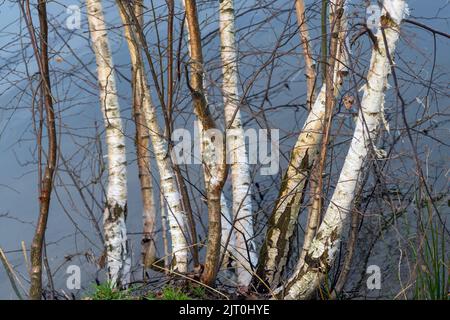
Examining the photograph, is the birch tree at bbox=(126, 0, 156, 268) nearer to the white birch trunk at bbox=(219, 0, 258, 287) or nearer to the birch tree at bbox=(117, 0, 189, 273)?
the birch tree at bbox=(117, 0, 189, 273)

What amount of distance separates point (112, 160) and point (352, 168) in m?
1.65

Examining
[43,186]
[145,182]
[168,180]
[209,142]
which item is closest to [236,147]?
[168,180]

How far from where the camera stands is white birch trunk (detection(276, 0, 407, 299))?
3.36m

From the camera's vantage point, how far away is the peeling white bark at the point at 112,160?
14.4 feet

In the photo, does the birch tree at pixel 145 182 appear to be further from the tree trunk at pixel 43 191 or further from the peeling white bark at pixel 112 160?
the tree trunk at pixel 43 191

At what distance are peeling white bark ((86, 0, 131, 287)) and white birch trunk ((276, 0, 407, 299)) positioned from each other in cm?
114

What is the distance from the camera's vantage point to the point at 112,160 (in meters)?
4.52

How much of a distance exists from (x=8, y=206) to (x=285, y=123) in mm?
2820

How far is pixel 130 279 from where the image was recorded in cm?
470

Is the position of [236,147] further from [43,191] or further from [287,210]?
[43,191]

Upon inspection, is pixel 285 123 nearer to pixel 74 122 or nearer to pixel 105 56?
pixel 74 122
